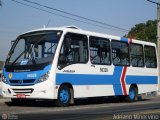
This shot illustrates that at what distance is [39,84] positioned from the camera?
17297mm

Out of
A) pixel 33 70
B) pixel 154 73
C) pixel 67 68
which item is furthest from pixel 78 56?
pixel 154 73

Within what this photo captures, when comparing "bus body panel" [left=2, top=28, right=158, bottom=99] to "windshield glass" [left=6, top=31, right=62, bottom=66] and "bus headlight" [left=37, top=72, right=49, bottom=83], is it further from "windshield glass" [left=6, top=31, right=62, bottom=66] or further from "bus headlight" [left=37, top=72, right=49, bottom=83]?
"windshield glass" [left=6, top=31, right=62, bottom=66]

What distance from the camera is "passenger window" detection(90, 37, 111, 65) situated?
65.6ft

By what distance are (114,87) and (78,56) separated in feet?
11.2

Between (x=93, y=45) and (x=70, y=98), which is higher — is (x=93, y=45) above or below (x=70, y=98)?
above

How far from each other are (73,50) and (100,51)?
2.28m

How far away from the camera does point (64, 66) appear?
18.0 meters

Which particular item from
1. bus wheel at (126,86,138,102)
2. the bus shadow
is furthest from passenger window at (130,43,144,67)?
the bus shadow

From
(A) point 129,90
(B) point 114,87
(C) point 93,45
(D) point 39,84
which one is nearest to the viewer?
(D) point 39,84

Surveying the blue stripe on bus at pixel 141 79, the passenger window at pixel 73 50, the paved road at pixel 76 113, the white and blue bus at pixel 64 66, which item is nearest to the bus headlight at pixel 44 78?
the white and blue bus at pixel 64 66

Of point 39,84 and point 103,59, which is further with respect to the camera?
point 103,59

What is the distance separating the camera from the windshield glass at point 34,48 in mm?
17797

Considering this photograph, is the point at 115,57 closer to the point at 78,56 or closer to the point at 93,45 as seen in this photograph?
the point at 93,45

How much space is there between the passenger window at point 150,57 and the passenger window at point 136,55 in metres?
0.56
